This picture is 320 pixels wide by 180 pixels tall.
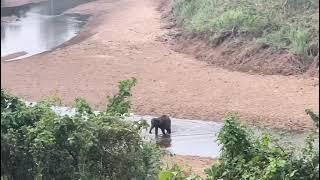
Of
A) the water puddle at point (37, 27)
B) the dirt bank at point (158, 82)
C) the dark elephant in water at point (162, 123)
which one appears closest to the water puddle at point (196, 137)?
the dark elephant in water at point (162, 123)

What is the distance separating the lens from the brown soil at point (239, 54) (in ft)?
71.0

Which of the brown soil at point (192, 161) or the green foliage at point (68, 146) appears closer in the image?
the green foliage at point (68, 146)

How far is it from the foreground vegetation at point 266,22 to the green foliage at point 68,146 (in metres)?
14.7

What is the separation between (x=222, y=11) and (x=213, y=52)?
414 cm

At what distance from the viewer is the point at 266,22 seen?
997 inches

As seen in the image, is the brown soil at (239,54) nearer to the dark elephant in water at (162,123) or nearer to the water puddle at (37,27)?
the water puddle at (37,27)

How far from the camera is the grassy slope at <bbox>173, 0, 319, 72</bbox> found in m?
22.8

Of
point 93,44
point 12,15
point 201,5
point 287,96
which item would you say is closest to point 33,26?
point 12,15

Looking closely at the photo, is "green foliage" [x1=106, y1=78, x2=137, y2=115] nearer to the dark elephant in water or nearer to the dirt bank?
the dark elephant in water

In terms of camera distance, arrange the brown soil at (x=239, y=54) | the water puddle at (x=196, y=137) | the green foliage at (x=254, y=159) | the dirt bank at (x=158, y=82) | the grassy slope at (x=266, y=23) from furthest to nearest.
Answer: the grassy slope at (x=266, y=23)
the brown soil at (x=239, y=54)
the dirt bank at (x=158, y=82)
the water puddle at (x=196, y=137)
the green foliage at (x=254, y=159)

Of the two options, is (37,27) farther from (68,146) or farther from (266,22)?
(68,146)

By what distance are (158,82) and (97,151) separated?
1279 centimetres

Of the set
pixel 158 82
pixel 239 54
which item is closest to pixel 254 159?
pixel 158 82

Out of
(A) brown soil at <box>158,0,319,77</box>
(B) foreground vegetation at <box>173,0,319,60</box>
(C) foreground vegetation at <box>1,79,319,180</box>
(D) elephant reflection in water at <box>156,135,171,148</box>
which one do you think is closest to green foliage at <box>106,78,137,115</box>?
(C) foreground vegetation at <box>1,79,319,180</box>
